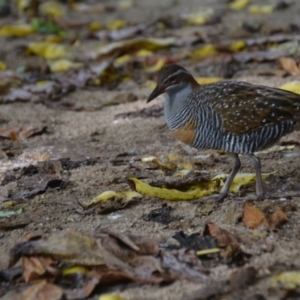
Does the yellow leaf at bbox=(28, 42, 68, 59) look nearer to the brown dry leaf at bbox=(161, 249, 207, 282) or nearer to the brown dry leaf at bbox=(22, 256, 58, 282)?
the brown dry leaf at bbox=(22, 256, 58, 282)

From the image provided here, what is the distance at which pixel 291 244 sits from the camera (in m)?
4.93

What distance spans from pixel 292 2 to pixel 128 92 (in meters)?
5.19

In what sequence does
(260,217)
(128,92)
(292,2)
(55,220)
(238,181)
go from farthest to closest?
(292,2) → (128,92) → (238,181) → (55,220) → (260,217)

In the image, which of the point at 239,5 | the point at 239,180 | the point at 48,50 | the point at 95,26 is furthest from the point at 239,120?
the point at 239,5

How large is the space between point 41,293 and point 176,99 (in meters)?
2.38

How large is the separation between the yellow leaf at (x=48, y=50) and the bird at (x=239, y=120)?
5.88 meters

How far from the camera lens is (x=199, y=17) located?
13.5 m

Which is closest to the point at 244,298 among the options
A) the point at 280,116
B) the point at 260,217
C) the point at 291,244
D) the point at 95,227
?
the point at 291,244

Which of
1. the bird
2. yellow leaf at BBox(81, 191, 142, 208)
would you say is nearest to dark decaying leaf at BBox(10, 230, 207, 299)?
yellow leaf at BBox(81, 191, 142, 208)

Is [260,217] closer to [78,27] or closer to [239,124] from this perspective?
[239,124]

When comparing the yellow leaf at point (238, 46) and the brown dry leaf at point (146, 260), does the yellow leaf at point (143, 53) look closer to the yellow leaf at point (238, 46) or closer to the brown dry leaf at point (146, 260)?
the yellow leaf at point (238, 46)

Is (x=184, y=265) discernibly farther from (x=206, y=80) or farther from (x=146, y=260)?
(x=206, y=80)

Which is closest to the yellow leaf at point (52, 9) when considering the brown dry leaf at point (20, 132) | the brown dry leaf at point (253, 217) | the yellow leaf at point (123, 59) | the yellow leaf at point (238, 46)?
the yellow leaf at point (123, 59)

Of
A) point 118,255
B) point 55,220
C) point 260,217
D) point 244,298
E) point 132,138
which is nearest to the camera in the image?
point 244,298
